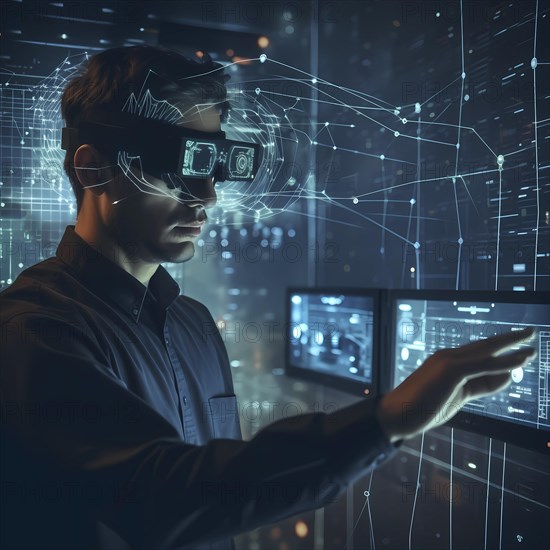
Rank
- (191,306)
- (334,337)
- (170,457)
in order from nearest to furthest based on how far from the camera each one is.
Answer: (170,457), (191,306), (334,337)

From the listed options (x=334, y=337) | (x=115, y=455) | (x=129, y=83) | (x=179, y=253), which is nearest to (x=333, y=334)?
(x=334, y=337)

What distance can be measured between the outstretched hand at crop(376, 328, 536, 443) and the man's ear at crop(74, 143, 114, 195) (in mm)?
966

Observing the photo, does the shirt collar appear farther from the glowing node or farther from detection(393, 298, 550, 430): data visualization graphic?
the glowing node

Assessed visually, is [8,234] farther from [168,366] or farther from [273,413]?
[273,413]

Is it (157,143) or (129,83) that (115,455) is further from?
(129,83)

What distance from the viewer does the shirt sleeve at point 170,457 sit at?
86cm

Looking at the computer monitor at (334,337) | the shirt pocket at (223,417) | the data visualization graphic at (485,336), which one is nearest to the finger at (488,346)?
the data visualization graphic at (485,336)

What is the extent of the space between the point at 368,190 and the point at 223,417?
1238mm

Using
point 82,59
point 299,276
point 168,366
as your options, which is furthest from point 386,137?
point 168,366

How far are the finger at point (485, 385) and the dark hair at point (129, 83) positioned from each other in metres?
1.01

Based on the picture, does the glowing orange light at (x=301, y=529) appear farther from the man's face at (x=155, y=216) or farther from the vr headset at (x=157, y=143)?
the vr headset at (x=157, y=143)

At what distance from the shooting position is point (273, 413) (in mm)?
2814

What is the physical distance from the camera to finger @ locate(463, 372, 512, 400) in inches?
37.5

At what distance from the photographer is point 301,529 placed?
2738 mm
